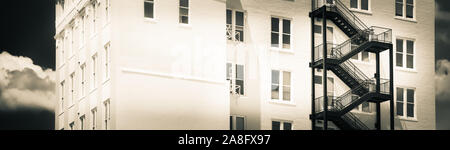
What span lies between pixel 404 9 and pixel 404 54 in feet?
7.27

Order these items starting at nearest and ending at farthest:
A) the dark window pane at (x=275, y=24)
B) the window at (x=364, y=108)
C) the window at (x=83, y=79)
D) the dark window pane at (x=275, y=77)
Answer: the window at (x=83, y=79), the dark window pane at (x=275, y=77), the dark window pane at (x=275, y=24), the window at (x=364, y=108)

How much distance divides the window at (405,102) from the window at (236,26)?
27.9 ft

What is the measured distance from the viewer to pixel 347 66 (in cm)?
4772

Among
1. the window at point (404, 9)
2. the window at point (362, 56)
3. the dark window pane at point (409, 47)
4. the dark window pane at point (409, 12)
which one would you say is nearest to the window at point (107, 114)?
the window at point (362, 56)

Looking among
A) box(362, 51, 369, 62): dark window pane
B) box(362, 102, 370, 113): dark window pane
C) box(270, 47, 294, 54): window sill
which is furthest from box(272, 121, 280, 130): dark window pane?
box(362, 51, 369, 62): dark window pane

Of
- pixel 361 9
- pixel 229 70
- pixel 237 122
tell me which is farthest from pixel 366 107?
pixel 229 70

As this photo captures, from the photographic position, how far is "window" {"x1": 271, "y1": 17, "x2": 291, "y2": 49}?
4694cm

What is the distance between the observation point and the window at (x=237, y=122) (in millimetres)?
44625

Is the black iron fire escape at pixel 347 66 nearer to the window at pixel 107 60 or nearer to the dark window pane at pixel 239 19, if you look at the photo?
the dark window pane at pixel 239 19

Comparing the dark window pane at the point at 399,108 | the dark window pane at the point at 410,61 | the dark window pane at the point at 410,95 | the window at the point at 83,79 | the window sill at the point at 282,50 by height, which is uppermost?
the window sill at the point at 282,50

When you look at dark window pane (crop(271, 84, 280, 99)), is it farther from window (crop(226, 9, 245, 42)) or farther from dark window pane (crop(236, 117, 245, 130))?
window (crop(226, 9, 245, 42))
